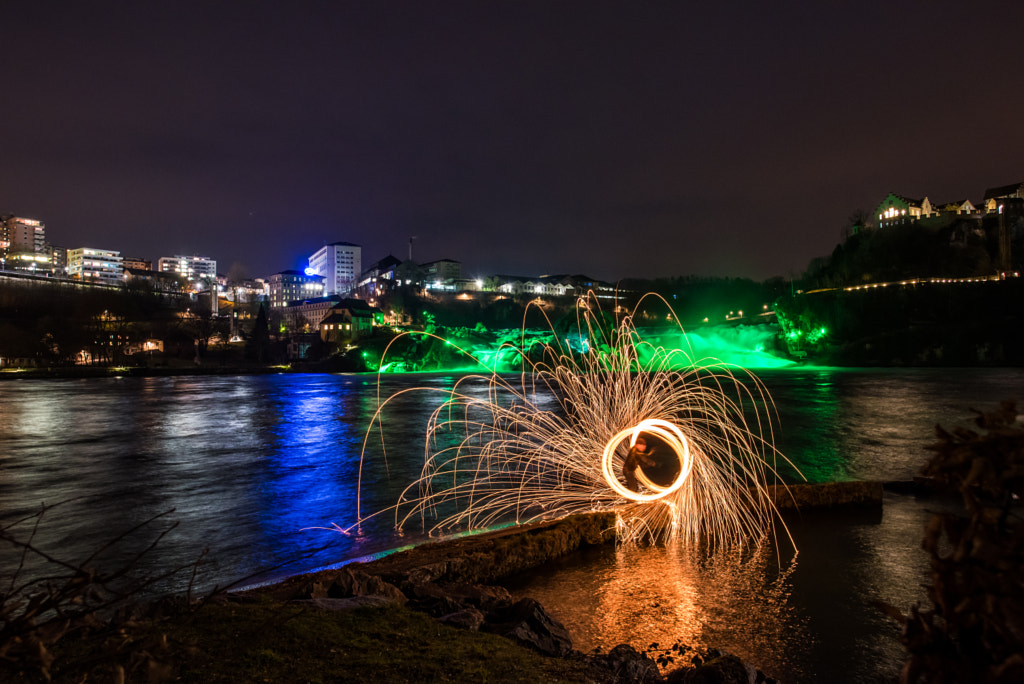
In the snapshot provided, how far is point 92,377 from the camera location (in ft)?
215

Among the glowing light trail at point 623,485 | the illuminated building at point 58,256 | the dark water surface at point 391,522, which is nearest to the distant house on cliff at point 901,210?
the dark water surface at point 391,522

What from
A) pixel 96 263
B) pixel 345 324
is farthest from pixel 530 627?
pixel 96 263

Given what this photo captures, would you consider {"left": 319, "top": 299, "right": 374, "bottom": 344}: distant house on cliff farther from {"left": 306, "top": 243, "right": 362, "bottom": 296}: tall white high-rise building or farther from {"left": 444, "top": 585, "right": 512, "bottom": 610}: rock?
{"left": 444, "top": 585, "right": 512, "bottom": 610}: rock

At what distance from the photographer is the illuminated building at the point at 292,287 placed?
152875mm

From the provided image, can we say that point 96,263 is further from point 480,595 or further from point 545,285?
point 480,595

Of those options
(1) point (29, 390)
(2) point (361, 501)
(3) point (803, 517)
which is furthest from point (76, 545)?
(1) point (29, 390)

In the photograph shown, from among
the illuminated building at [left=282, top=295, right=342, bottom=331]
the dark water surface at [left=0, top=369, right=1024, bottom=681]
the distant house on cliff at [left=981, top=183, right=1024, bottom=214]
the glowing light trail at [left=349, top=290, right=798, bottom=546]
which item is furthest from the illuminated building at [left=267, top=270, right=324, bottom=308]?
the glowing light trail at [left=349, top=290, right=798, bottom=546]

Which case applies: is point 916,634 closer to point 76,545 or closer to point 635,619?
point 635,619

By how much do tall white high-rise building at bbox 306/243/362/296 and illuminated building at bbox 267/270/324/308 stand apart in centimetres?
313

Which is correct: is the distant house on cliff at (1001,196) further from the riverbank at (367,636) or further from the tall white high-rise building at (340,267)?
the tall white high-rise building at (340,267)

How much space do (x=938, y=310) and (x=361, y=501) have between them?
8661cm

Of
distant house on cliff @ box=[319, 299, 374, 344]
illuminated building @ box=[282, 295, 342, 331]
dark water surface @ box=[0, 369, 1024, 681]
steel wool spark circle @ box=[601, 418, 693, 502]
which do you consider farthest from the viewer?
illuminated building @ box=[282, 295, 342, 331]

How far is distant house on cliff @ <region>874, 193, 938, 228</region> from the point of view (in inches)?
Answer: 3477

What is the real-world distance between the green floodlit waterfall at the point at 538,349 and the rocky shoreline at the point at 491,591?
2818 inches
